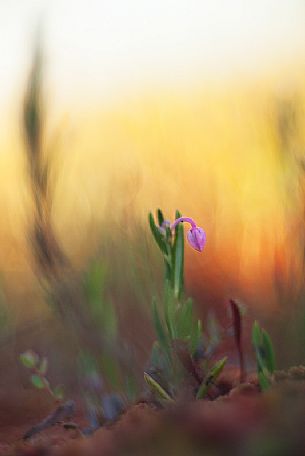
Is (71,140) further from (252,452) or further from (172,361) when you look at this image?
(252,452)

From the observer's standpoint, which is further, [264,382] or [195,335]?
[195,335]

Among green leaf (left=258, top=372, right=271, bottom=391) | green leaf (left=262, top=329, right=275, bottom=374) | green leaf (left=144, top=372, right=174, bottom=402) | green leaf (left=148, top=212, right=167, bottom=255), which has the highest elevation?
green leaf (left=148, top=212, right=167, bottom=255)

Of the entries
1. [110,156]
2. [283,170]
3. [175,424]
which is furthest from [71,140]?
[175,424]

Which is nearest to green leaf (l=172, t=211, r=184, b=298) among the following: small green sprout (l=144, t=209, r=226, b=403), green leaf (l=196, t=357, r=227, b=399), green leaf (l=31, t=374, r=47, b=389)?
small green sprout (l=144, t=209, r=226, b=403)

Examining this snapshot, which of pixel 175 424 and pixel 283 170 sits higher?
pixel 283 170

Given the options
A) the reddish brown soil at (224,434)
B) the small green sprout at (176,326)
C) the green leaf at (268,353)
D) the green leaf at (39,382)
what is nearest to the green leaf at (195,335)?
the small green sprout at (176,326)

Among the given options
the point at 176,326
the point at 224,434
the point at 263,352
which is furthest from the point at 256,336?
the point at 224,434

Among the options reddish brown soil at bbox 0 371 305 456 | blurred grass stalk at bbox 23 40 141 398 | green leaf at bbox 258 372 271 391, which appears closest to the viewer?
reddish brown soil at bbox 0 371 305 456

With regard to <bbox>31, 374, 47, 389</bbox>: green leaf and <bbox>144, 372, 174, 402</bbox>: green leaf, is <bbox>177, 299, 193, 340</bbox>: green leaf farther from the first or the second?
<bbox>31, 374, 47, 389</bbox>: green leaf

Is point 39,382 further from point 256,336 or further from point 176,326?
point 256,336
